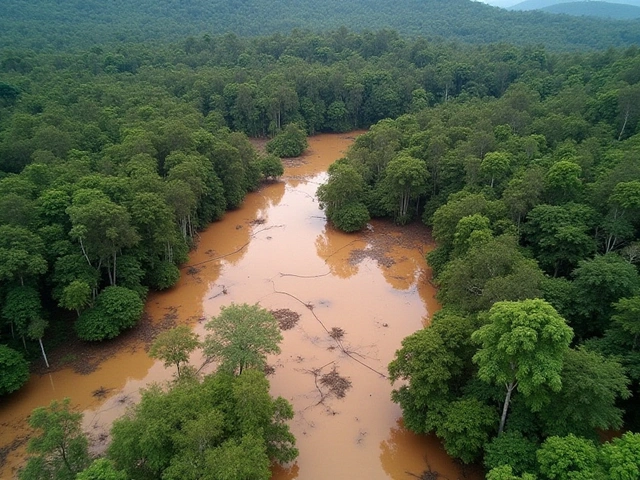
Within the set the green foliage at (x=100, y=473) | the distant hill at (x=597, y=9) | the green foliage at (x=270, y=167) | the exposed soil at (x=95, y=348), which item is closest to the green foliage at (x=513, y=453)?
the green foliage at (x=100, y=473)

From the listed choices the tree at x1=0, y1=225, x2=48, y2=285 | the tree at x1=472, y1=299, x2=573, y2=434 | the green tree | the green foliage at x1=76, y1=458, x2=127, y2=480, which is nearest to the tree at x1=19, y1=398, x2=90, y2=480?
the green foliage at x1=76, y1=458, x2=127, y2=480

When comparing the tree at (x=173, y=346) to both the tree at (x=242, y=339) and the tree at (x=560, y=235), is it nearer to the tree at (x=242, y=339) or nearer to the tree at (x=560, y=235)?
→ the tree at (x=242, y=339)

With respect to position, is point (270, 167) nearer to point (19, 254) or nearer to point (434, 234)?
point (434, 234)

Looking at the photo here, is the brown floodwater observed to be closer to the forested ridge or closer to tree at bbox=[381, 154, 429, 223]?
the forested ridge

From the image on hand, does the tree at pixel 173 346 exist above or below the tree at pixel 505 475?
below

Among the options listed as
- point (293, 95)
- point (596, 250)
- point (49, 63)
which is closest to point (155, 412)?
point (596, 250)

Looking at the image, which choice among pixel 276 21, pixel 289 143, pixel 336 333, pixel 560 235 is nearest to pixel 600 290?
pixel 560 235
